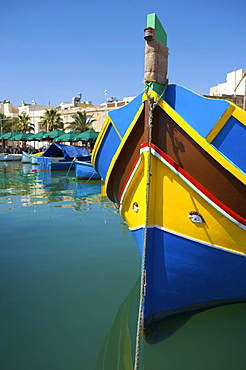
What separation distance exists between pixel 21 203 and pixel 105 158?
827cm

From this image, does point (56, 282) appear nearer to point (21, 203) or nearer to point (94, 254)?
point (94, 254)

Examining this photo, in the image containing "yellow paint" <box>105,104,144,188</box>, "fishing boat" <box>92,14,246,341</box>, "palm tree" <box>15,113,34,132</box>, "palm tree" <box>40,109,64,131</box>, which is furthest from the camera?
"palm tree" <box>15,113,34,132</box>

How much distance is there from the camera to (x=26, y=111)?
5819 centimetres

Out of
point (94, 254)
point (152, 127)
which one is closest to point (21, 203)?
point (94, 254)

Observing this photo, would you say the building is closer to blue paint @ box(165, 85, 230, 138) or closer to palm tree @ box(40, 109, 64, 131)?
palm tree @ box(40, 109, 64, 131)

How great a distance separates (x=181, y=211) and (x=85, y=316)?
1968 mm

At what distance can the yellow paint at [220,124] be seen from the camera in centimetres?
333

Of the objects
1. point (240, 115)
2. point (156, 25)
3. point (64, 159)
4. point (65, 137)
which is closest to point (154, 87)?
point (156, 25)

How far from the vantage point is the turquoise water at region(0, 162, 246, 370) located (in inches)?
132

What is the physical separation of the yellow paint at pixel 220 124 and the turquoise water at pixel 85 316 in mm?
2411

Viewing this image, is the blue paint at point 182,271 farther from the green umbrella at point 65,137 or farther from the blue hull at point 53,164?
the green umbrella at point 65,137

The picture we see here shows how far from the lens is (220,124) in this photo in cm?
338

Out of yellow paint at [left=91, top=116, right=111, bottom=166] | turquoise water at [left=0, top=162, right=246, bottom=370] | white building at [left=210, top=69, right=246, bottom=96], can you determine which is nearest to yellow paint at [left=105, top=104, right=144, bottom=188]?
yellow paint at [left=91, top=116, right=111, bottom=166]

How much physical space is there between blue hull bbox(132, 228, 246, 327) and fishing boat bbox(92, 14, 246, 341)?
0.04ft
